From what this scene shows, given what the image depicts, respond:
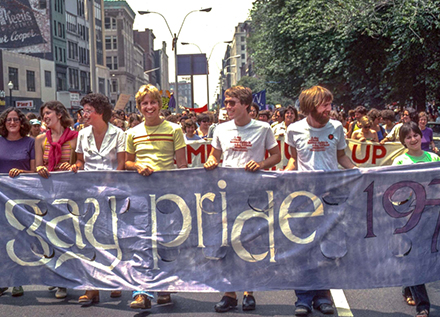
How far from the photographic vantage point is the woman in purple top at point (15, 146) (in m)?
6.23

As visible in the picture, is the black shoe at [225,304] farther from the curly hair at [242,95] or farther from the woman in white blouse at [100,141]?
the curly hair at [242,95]

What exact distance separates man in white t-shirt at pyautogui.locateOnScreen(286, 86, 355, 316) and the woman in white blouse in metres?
1.58

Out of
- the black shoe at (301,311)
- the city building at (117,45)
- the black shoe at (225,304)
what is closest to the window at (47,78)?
the city building at (117,45)

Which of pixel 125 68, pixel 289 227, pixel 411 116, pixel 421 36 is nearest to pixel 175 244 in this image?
pixel 289 227

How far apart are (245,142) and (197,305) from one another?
58.3 inches

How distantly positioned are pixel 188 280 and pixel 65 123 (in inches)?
77.9

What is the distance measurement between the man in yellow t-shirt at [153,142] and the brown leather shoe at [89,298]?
38 cm

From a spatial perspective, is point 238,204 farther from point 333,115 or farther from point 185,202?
point 333,115

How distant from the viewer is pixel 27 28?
64.4m

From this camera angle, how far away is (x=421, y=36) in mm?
20812

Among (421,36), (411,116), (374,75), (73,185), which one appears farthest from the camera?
(374,75)

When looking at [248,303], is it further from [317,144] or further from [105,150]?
[105,150]

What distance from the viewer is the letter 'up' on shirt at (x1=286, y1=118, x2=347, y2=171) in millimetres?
5441

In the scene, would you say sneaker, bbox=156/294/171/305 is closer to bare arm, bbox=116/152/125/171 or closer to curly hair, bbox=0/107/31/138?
bare arm, bbox=116/152/125/171
